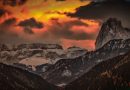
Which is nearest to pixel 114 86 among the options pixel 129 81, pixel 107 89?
pixel 107 89

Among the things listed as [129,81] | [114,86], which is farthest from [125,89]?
[114,86]

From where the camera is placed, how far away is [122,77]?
652ft

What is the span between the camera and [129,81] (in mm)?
176000

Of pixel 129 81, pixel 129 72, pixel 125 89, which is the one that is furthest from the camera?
pixel 129 72

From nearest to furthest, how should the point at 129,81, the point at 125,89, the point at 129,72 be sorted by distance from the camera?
the point at 125,89
the point at 129,81
the point at 129,72

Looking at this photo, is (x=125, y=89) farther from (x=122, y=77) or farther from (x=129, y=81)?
(x=122, y=77)

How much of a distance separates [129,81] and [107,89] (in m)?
24.8

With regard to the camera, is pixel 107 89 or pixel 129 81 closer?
pixel 129 81

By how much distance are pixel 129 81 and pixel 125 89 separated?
11.6m

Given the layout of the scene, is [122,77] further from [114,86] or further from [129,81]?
[129,81]

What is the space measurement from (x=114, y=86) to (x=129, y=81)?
797 inches

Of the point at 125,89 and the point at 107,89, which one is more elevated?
the point at 125,89

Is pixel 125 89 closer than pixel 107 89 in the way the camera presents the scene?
Yes

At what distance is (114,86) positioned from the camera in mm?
195625
